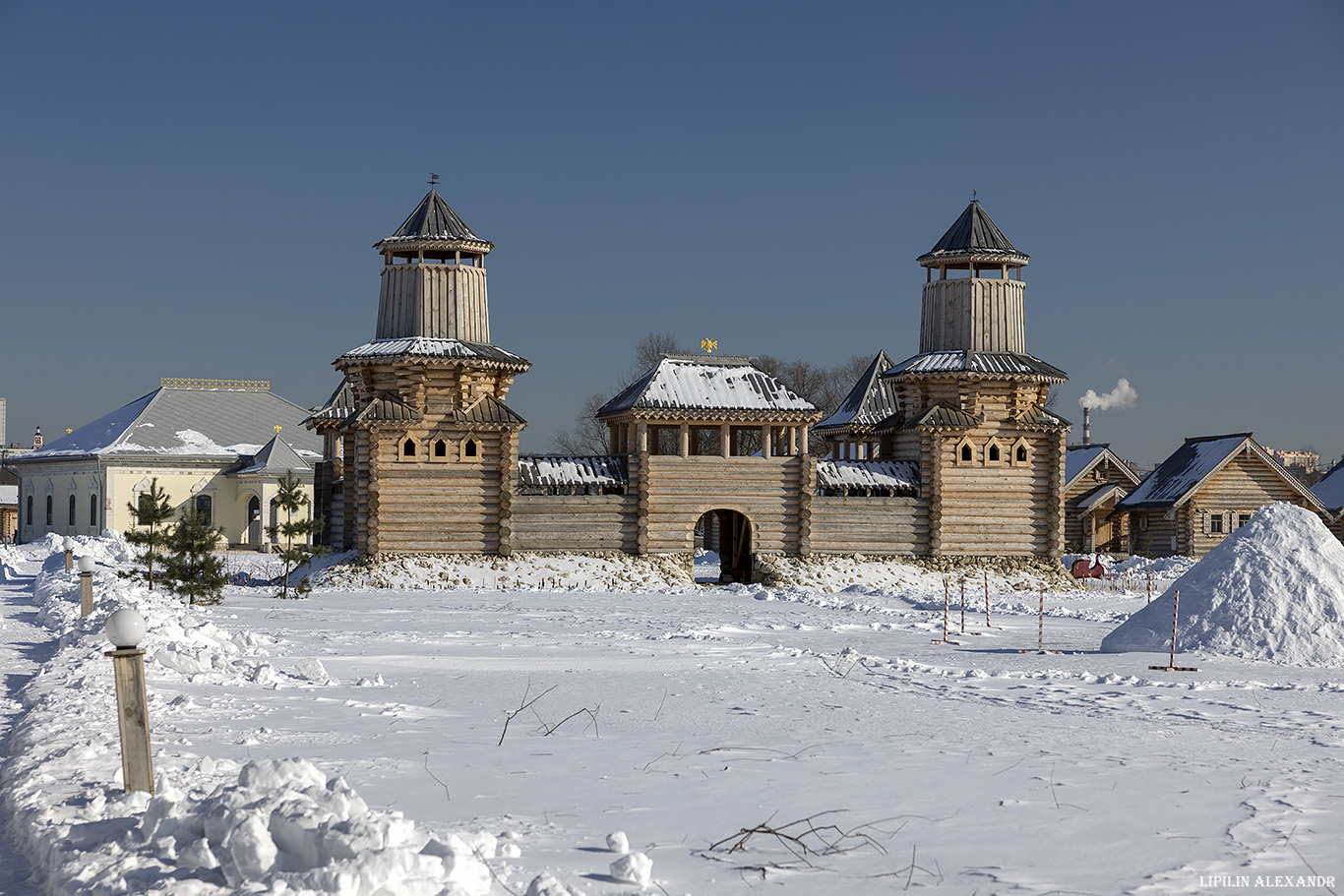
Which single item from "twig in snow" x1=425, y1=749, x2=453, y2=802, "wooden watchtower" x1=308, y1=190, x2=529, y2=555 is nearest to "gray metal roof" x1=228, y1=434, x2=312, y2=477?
"wooden watchtower" x1=308, y1=190, x2=529, y2=555

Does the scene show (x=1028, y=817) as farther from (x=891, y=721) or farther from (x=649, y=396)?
(x=649, y=396)

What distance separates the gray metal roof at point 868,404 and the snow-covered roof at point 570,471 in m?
12.6

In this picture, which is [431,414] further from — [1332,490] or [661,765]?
[1332,490]

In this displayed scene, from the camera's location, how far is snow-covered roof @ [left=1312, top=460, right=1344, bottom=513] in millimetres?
50344

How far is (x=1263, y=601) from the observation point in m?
16.9

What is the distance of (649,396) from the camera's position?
33562 mm

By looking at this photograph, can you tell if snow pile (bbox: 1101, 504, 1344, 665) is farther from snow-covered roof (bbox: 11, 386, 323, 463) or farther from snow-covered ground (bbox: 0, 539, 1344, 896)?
snow-covered roof (bbox: 11, 386, 323, 463)

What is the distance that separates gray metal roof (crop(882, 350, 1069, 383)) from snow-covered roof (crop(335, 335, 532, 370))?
11.6 metres

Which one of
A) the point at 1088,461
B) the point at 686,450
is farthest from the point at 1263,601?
the point at 1088,461

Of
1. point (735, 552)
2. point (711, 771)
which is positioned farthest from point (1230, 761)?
point (735, 552)

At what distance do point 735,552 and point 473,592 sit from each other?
29.6ft

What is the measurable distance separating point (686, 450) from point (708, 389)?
1943 millimetres

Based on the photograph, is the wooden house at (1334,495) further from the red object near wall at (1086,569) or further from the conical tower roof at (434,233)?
the conical tower roof at (434,233)

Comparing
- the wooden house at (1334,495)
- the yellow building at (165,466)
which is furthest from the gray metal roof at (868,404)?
the yellow building at (165,466)
